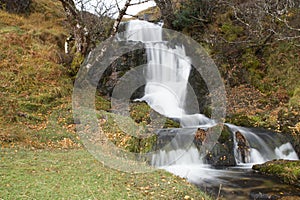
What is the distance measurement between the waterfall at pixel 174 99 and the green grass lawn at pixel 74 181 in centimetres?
266

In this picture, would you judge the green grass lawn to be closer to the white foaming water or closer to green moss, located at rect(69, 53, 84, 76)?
green moss, located at rect(69, 53, 84, 76)

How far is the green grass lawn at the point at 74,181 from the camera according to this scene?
4902 millimetres

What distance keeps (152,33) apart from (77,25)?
7170 mm

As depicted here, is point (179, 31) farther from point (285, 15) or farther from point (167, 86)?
point (285, 15)

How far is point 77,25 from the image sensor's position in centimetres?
1352

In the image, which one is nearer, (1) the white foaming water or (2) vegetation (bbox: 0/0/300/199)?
(2) vegetation (bbox: 0/0/300/199)

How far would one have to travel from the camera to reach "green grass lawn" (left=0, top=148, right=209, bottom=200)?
4.90 meters

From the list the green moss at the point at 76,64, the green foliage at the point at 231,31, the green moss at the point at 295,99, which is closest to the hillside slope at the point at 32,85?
the green moss at the point at 76,64

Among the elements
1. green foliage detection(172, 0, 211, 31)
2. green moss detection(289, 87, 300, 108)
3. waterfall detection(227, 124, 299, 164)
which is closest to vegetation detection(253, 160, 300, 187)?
waterfall detection(227, 124, 299, 164)

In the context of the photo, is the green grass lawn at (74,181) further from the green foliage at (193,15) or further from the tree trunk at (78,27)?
the green foliage at (193,15)

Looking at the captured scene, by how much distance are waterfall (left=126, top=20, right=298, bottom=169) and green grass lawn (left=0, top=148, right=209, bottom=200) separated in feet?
8.71

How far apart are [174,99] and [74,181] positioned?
1076 cm

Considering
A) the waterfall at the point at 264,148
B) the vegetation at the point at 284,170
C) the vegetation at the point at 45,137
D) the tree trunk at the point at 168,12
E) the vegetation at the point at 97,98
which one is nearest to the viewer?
the vegetation at the point at 45,137

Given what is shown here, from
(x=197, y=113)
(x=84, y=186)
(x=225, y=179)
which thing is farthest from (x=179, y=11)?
(x=84, y=186)
